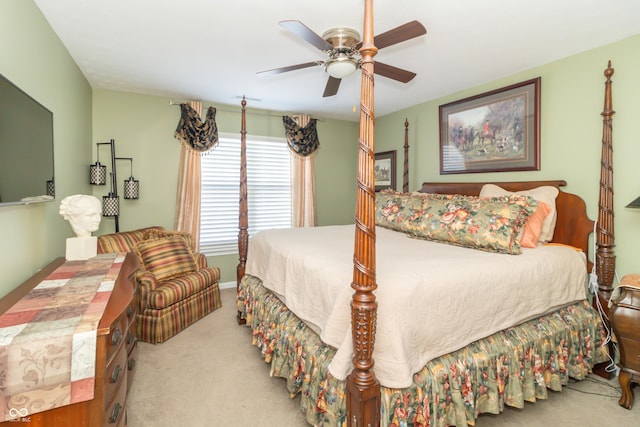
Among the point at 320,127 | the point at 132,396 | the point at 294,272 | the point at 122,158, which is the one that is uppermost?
the point at 320,127

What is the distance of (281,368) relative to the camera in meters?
2.10

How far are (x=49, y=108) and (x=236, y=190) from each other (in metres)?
2.27

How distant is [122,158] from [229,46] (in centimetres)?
208

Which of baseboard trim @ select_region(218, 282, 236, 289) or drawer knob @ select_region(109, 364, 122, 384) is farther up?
drawer knob @ select_region(109, 364, 122, 384)

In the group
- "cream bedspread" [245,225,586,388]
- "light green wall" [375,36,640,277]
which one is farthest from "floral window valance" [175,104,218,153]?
"light green wall" [375,36,640,277]

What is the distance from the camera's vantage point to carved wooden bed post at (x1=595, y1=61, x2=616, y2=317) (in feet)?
7.28

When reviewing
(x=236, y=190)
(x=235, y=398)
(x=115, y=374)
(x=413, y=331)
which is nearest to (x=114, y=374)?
(x=115, y=374)

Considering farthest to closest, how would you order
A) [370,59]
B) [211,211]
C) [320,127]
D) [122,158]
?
1. [320,127]
2. [211,211]
3. [122,158]
4. [370,59]

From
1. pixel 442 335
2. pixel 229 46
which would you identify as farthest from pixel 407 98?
pixel 442 335

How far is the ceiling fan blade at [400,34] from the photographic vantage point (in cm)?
167

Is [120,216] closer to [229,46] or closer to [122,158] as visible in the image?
[122,158]

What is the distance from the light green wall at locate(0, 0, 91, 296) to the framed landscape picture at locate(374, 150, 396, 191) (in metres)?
3.39

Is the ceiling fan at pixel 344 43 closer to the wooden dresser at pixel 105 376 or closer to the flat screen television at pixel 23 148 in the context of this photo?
the flat screen television at pixel 23 148

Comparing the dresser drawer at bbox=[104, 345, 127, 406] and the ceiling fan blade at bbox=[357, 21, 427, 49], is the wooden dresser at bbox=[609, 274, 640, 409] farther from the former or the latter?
the dresser drawer at bbox=[104, 345, 127, 406]
